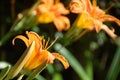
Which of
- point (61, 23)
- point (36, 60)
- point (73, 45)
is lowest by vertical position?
point (73, 45)

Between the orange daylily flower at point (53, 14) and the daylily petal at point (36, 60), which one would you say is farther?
the orange daylily flower at point (53, 14)

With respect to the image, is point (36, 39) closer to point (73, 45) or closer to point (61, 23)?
point (61, 23)

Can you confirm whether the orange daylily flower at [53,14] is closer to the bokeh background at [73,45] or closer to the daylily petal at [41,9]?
the daylily petal at [41,9]

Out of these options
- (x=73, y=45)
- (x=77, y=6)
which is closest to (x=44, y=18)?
(x=77, y=6)

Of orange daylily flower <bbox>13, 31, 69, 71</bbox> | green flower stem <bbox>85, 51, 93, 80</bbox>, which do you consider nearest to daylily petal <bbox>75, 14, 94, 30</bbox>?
green flower stem <bbox>85, 51, 93, 80</bbox>

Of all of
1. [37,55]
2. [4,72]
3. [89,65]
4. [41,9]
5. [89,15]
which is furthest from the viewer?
[89,65]

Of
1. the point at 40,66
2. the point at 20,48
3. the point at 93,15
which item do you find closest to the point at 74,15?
the point at 20,48

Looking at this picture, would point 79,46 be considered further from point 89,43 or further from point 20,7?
point 20,7

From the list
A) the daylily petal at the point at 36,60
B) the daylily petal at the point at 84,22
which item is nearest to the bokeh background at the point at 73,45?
the daylily petal at the point at 84,22

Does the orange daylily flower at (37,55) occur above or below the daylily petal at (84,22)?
above
